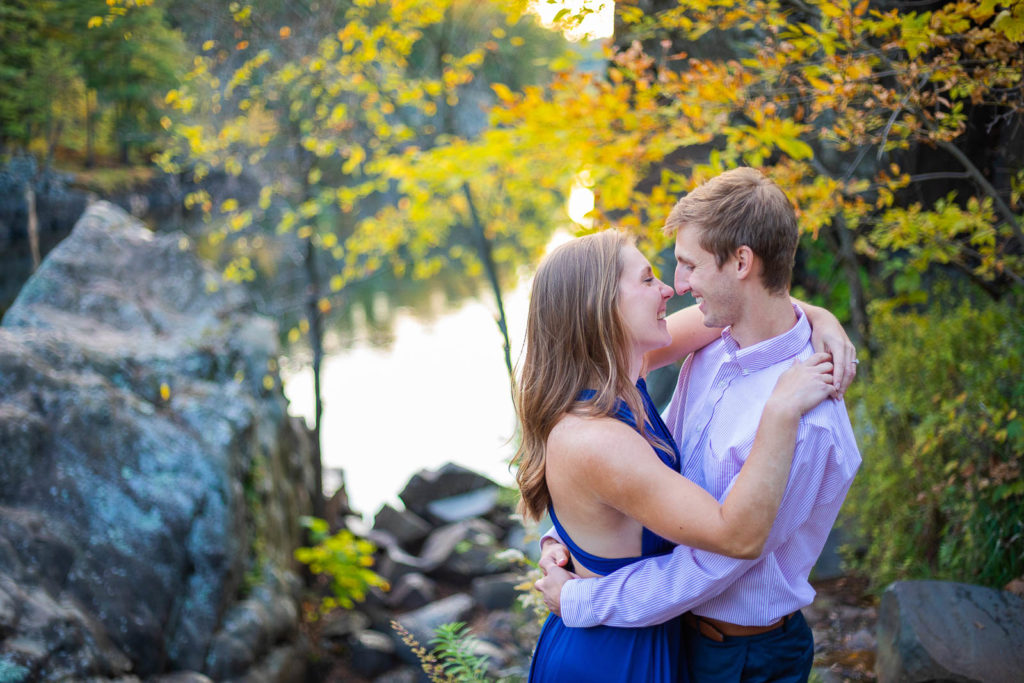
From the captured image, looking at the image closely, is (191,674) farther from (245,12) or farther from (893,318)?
(245,12)

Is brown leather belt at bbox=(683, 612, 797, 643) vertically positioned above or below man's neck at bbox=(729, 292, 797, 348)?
below

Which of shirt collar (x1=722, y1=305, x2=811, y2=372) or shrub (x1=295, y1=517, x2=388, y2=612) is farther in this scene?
shrub (x1=295, y1=517, x2=388, y2=612)

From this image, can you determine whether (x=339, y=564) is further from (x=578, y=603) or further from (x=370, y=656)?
(x=578, y=603)

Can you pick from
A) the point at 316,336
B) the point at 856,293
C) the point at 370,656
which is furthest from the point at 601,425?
the point at 316,336

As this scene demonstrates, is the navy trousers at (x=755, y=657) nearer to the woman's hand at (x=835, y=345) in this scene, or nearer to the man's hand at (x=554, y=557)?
the man's hand at (x=554, y=557)

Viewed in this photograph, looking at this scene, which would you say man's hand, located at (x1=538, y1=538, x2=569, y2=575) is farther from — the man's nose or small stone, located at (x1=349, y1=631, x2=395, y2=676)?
small stone, located at (x1=349, y1=631, x2=395, y2=676)

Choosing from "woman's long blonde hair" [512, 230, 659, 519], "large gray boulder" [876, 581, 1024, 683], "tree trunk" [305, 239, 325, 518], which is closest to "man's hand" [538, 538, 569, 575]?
"woman's long blonde hair" [512, 230, 659, 519]

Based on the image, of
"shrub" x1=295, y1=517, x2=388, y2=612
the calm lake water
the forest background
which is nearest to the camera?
the forest background

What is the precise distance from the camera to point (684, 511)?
1652mm

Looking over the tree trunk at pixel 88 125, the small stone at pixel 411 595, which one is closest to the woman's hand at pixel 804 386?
the tree trunk at pixel 88 125

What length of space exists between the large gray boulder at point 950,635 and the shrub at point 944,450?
366mm

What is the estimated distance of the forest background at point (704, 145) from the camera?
3.17 meters

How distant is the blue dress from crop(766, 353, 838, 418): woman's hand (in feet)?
1.16

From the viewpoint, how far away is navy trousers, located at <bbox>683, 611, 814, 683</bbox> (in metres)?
1.93
